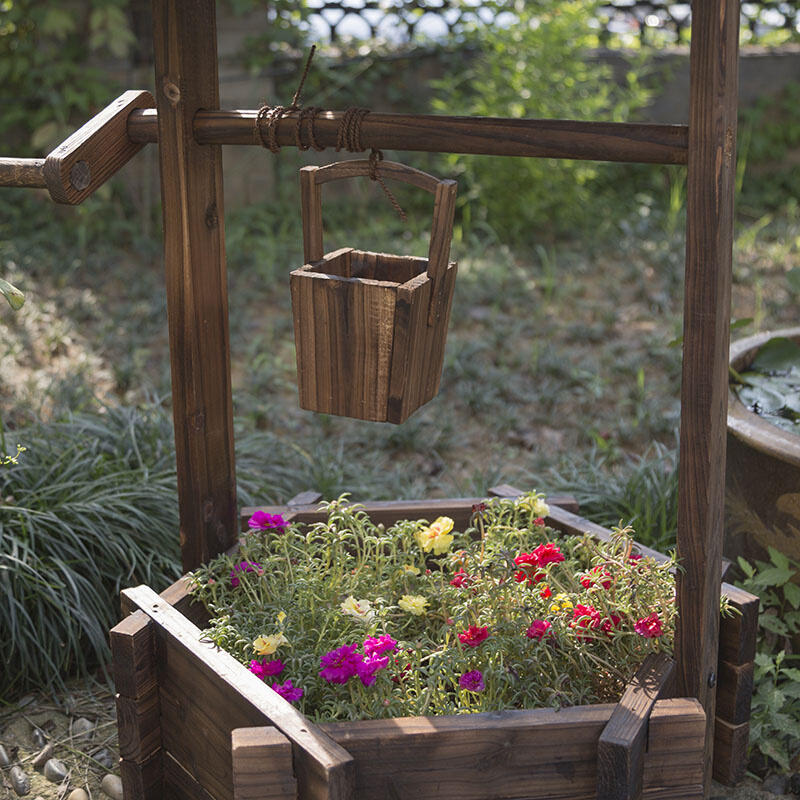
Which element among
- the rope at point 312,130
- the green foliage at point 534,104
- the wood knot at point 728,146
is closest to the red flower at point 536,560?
the rope at point 312,130

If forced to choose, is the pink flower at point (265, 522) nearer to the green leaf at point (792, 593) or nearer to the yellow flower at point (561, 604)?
the yellow flower at point (561, 604)

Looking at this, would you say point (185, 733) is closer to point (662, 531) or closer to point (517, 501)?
point (517, 501)

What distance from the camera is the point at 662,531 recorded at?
2865mm

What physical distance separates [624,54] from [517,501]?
197 inches

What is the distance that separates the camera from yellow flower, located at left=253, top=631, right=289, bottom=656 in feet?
5.97

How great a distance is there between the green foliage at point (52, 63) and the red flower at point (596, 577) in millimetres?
4498

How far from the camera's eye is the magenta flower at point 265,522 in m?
2.22

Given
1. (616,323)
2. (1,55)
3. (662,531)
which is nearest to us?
(662,531)

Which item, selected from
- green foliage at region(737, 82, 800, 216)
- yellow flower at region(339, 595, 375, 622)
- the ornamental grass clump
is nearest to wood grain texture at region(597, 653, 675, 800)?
the ornamental grass clump

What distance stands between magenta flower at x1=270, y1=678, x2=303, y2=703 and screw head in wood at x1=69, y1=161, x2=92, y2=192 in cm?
101

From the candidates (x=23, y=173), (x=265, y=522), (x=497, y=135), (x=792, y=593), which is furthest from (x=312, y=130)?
(x=792, y=593)

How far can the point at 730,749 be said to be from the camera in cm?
214

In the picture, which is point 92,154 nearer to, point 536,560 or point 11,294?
point 11,294

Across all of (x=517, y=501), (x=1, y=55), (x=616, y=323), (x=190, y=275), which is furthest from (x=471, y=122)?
(x=1, y=55)
